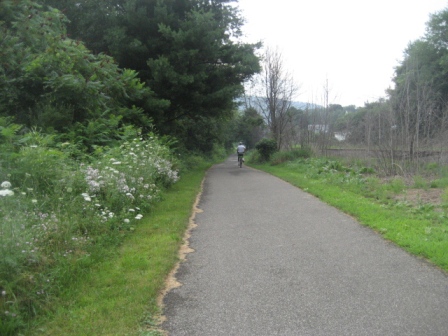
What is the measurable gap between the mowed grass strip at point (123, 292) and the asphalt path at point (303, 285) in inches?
9.9

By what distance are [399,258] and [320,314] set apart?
7.57 ft

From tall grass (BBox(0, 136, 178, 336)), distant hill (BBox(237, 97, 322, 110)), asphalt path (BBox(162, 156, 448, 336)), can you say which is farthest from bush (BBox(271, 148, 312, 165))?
asphalt path (BBox(162, 156, 448, 336))

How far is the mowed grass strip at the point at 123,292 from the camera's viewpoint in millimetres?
3804

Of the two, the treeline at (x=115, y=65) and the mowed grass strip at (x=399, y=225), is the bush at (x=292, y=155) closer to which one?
the treeline at (x=115, y=65)

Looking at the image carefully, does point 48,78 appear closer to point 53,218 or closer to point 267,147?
point 53,218

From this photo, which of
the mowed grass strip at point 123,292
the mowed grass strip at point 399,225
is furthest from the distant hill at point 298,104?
the mowed grass strip at point 123,292

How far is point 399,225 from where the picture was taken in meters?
7.50

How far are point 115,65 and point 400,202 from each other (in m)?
10.9

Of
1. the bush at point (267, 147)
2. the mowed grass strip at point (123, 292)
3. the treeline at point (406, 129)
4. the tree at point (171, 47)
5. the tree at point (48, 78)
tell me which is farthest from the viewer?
the bush at point (267, 147)

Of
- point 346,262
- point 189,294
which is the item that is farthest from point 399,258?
point 189,294

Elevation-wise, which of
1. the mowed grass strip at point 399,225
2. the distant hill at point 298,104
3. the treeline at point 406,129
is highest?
the distant hill at point 298,104

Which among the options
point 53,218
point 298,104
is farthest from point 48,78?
point 298,104

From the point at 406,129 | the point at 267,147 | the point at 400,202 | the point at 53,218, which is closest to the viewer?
the point at 53,218

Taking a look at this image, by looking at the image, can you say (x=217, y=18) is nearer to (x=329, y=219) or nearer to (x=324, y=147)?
(x=324, y=147)
